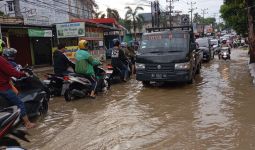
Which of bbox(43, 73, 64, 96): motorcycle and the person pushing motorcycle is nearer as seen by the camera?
the person pushing motorcycle

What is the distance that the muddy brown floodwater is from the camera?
572cm

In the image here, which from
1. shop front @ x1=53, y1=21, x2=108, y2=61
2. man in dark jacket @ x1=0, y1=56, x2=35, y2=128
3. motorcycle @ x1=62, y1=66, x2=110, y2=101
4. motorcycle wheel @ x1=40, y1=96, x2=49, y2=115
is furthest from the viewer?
shop front @ x1=53, y1=21, x2=108, y2=61

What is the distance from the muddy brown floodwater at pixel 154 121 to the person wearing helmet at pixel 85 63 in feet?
Result: 1.95

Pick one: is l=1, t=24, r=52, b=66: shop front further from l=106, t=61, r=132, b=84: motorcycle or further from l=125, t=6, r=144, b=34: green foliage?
l=125, t=6, r=144, b=34: green foliage

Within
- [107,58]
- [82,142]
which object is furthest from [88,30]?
[82,142]

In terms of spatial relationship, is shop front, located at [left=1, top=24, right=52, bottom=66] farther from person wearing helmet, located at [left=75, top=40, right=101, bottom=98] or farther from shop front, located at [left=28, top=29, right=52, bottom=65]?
person wearing helmet, located at [left=75, top=40, right=101, bottom=98]

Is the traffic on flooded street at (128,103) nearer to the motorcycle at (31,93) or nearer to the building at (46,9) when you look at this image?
the motorcycle at (31,93)

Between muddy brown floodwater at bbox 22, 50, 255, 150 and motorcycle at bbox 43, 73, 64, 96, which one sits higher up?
motorcycle at bbox 43, 73, 64, 96

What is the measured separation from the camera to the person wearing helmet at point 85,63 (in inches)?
383

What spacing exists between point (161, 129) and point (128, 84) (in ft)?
21.3

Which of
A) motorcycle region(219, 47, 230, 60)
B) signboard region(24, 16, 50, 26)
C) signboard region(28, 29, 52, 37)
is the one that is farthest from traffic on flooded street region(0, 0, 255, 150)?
signboard region(24, 16, 50, 26)

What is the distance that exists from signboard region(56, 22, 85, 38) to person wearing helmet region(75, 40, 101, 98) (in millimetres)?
16150

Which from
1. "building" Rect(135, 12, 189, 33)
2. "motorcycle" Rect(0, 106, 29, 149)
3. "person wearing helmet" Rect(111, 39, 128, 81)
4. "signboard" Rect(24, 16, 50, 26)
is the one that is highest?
"building" Rect(135, 12, 189, 33)

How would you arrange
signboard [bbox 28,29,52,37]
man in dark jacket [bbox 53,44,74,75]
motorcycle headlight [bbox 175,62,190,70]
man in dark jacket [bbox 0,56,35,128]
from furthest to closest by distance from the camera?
signboard [bbox 28,29,52,37] < motorcycle headlight [bbox 175,62,190,70] < man in dark jacket [bbox 53,44,74,75] < man in dark jacket [bbox 0,56,35,128]
